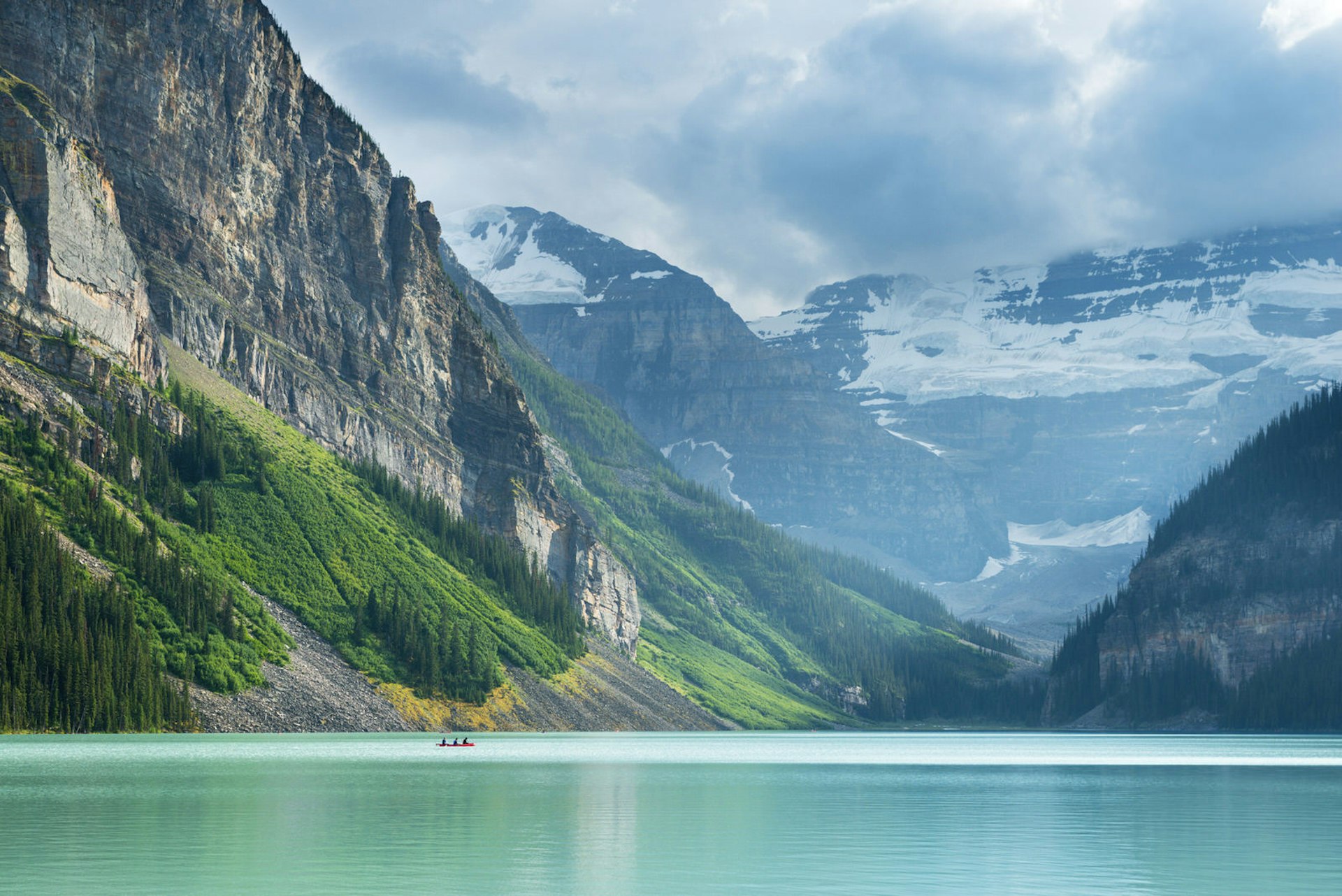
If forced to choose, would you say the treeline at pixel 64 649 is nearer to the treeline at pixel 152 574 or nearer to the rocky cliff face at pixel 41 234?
the treeline at pixel 152 574

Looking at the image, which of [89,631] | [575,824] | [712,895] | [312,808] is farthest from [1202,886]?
[89,631]

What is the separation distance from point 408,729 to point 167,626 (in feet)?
133

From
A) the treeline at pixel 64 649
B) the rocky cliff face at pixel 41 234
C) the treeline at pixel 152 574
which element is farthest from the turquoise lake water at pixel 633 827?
the rocky cliff face at pixel 41 234

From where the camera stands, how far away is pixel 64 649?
5310 inches

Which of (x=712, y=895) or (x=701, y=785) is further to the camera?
(x=701, y=785)

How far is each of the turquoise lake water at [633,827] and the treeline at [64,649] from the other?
45.9 ft

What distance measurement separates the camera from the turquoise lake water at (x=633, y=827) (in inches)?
1970

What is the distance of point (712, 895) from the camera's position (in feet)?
154

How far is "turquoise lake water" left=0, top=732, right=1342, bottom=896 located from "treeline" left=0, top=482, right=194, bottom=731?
551 inches

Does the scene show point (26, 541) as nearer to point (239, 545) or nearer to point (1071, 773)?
point (239, 545)

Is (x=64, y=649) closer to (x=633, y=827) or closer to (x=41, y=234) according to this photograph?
(x=41, y=234)

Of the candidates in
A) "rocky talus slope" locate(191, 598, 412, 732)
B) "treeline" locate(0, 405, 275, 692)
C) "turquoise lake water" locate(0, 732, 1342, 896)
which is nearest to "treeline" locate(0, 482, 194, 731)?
"treeline" locate(0, 405, 275, 692)

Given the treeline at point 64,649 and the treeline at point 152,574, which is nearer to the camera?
the treeline at point 64,649

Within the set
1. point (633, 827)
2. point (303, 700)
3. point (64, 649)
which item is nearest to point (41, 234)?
point (303, 700)
